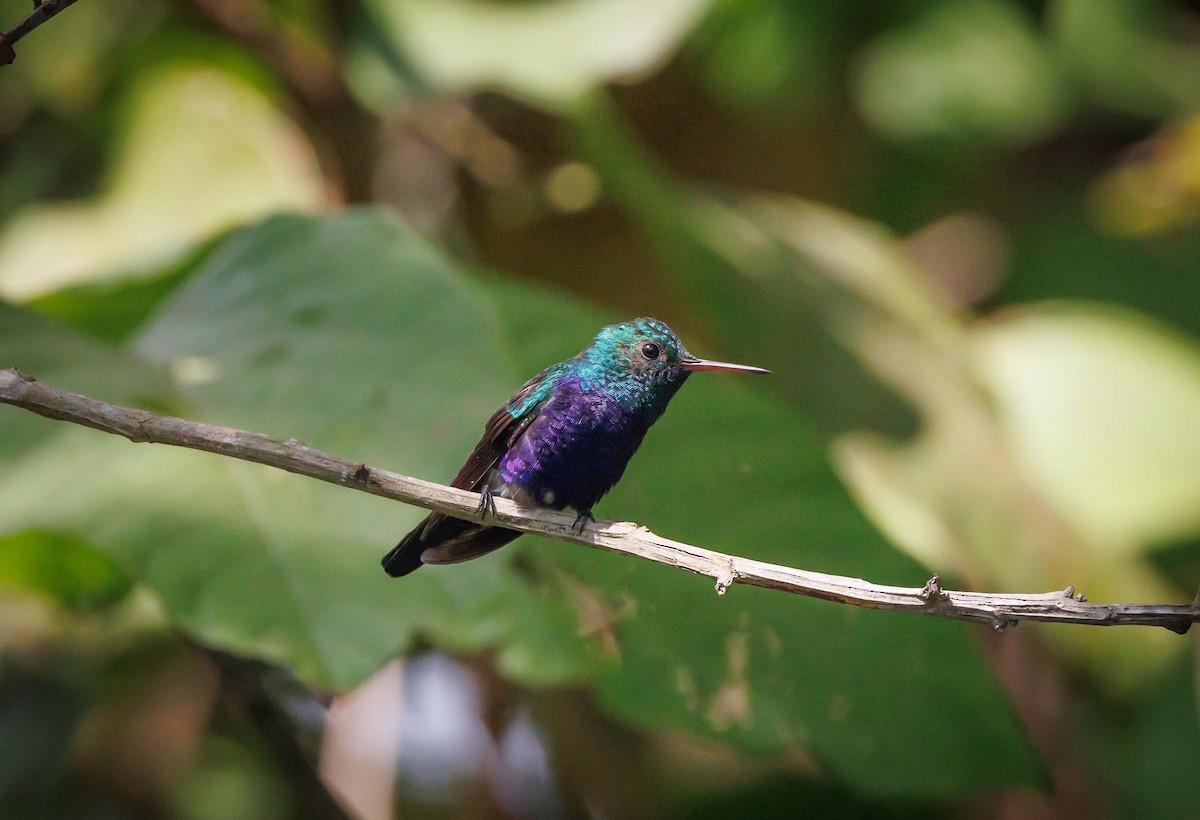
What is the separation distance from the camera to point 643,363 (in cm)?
154

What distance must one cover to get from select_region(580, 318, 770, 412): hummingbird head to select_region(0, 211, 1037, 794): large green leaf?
0.36 m

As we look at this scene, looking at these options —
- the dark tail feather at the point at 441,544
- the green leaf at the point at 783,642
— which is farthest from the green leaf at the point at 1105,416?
the dark tail feather at the point at 441,544

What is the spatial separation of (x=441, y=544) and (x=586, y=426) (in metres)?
0.28

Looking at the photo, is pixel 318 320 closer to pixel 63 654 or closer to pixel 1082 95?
pixel 63 654

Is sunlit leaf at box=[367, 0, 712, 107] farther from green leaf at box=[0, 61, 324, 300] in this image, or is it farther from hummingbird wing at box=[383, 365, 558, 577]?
hummingbird wing at box=[383, 365, 558, 577]

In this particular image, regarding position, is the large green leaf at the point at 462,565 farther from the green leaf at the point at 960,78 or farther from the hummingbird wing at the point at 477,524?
the green leaf at the point at 960,78

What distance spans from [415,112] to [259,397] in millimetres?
1639

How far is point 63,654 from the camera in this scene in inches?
112

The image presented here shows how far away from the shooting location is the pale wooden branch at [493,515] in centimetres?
101

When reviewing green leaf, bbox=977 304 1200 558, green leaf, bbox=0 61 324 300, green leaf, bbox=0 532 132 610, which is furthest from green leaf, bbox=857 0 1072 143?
green leaf, bbox=0 532 132 610

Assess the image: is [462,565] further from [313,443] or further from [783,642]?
[783,642]

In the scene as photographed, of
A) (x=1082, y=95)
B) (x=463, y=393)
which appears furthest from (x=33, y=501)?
(x=1082, y=95)

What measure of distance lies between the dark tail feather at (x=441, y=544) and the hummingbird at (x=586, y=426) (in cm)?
14

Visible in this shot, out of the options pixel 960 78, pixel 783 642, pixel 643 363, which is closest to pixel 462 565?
pixel 643 363
